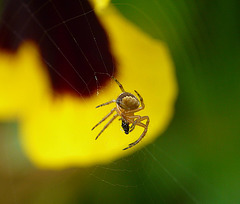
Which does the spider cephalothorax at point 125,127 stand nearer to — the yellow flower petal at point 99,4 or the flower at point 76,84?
the flower at point 76,84

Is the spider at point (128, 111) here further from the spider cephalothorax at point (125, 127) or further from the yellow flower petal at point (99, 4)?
the yellow flower petal at point (99, 4)

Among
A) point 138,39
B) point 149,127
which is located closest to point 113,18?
point 138,39

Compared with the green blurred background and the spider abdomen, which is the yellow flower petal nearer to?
the green blurred background

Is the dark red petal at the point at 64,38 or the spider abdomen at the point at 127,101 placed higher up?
the dark red petal at the point at 64,38

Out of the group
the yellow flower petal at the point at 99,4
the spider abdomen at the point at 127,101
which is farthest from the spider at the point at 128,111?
the yellow flower petal at the point at 99,4

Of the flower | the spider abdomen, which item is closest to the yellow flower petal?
the flower

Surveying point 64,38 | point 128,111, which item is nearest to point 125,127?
point 128,111
